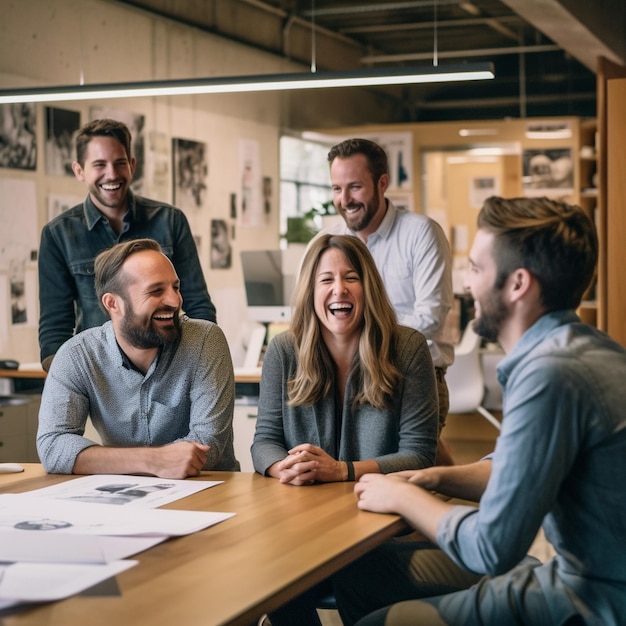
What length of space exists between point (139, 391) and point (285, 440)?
41cm

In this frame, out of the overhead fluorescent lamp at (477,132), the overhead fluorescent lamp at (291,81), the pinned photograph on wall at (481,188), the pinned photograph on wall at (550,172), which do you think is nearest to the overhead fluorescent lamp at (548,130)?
the pinned photograph on wall at (550,172)

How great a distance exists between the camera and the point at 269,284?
6520 millimetres

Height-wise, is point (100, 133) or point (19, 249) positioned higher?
point (100, 133)

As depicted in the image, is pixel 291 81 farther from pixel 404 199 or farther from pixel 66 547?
pixel 404 199

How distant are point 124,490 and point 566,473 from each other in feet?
3.41

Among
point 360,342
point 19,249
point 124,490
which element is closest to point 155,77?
point 19,249

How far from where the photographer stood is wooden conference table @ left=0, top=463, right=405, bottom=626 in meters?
1.54

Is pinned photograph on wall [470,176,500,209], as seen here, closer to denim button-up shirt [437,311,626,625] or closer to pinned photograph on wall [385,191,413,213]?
pinned photograph on wall [385,191,413,213]

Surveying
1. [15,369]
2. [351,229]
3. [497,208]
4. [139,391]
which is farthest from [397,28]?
[497,208]

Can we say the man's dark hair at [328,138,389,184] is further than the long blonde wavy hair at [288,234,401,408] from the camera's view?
Yes

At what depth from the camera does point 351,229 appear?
434 cm


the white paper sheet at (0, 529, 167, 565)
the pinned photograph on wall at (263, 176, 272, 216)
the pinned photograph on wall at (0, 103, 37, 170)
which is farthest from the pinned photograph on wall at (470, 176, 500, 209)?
the white paper sheet at (0, 529, 167, 565)

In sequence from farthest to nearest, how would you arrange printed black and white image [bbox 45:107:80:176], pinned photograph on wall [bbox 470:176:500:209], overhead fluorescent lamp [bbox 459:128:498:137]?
pinned photograph on wall [bbox 470:176:500:209] < overhead fluorescent lamp [bbox 459:128:498:137] < printed black and white image [bbox 45:107:80:176]

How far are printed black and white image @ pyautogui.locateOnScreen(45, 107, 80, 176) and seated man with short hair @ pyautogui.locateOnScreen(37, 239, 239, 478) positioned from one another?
179 inches
